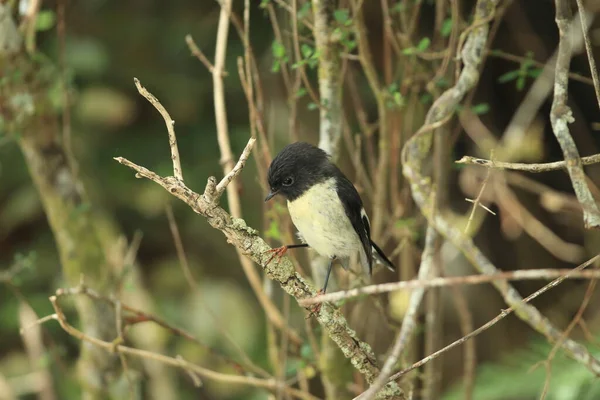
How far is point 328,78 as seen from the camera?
306cm

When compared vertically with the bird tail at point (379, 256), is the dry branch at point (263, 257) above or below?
above

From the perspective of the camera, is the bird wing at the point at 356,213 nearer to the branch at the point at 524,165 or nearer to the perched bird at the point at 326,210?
the perched bird at the point at 326,210

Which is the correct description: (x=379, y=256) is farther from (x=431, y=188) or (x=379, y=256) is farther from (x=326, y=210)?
(x=431, y=188)

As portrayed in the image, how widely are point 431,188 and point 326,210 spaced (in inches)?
36.7

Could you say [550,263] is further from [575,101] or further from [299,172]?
[299,172]

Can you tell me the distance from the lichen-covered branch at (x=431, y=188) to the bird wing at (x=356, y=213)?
37cm

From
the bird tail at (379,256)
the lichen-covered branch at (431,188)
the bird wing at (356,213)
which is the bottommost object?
the bird tail at (379,256)

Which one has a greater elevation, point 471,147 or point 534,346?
point 471,147

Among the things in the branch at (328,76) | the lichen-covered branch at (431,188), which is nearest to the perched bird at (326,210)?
the branch at (328,76)

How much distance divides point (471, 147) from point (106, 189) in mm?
3060

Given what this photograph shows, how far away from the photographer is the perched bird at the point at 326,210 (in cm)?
314

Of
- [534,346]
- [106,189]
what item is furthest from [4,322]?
[534,346]

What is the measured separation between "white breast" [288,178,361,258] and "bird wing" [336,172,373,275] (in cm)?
2

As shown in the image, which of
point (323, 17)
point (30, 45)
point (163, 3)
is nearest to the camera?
point (323, 17)
